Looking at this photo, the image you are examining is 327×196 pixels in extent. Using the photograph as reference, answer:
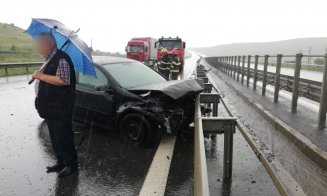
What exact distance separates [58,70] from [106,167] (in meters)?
1.50

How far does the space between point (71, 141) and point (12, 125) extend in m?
3.49

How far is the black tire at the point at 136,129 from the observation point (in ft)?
19.2

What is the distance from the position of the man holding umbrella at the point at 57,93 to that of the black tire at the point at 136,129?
140 centimetres

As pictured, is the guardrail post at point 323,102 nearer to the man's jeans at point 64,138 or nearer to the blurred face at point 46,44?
the man's jeans at point 64,138

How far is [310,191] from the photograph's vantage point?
403 cm

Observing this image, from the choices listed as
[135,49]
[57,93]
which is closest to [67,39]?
[57,93]

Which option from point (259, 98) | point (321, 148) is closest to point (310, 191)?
point (321, 148)

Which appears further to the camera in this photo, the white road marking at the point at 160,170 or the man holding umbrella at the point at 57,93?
the man holding umbrella at the point at 57,93

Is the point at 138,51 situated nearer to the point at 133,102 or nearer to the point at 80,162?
the point at 133,102

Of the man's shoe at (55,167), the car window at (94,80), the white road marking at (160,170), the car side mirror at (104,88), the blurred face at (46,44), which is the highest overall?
the blurred face at (46,44)

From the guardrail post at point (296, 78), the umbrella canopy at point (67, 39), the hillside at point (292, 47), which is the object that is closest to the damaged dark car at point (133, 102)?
the umbrella canopy at point (67, 39)

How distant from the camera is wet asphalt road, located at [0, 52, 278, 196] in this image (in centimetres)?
422

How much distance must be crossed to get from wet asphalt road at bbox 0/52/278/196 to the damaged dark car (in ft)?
0.98

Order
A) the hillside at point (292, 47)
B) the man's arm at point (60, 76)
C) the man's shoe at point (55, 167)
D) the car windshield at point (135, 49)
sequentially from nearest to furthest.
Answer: the man's arm at point (60, 76), the man's shoe at point (55, 167), the car windshield at point (135, 49), the hillside at point (292, 47)
